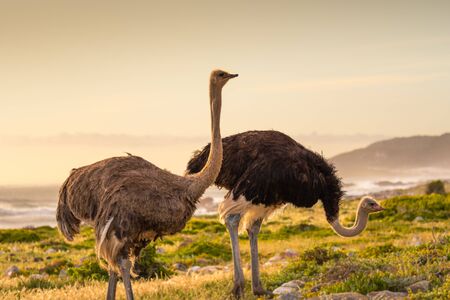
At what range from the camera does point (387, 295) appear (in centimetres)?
870

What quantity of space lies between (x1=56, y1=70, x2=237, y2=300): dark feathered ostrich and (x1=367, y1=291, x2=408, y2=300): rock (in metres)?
2.57

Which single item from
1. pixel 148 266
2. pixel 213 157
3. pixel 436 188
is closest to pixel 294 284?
pixel 213 157

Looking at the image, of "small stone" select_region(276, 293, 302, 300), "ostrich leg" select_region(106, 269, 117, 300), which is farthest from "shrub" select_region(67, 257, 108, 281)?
"small stone" select_region(276, 293, 302, 300)

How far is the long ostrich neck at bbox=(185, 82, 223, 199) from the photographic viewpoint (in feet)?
29.3

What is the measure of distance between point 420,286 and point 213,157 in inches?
127

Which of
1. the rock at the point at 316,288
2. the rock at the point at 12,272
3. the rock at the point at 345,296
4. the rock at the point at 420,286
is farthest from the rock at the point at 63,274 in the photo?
the rock at the point at 420,286

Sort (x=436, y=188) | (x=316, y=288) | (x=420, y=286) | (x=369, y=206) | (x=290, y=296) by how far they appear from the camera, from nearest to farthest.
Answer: (x=420, y=286), (x=290, y=296), (x=316, y=288), (x=369, y=206), (x=436, y=188)

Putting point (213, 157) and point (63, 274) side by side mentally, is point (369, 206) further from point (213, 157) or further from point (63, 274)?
point (63, 274)

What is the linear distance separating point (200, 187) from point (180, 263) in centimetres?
1063

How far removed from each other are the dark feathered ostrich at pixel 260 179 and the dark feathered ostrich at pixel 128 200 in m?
1.49

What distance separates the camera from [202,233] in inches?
1240

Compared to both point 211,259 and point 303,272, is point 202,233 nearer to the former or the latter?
point 211,259

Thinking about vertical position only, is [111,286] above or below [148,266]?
above

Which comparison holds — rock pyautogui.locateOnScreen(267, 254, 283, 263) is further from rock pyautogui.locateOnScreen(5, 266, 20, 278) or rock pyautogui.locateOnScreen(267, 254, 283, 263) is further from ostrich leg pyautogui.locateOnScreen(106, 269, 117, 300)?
ostrich leg pyautogui.locateOnScreen(106, 269, 117, 300)
